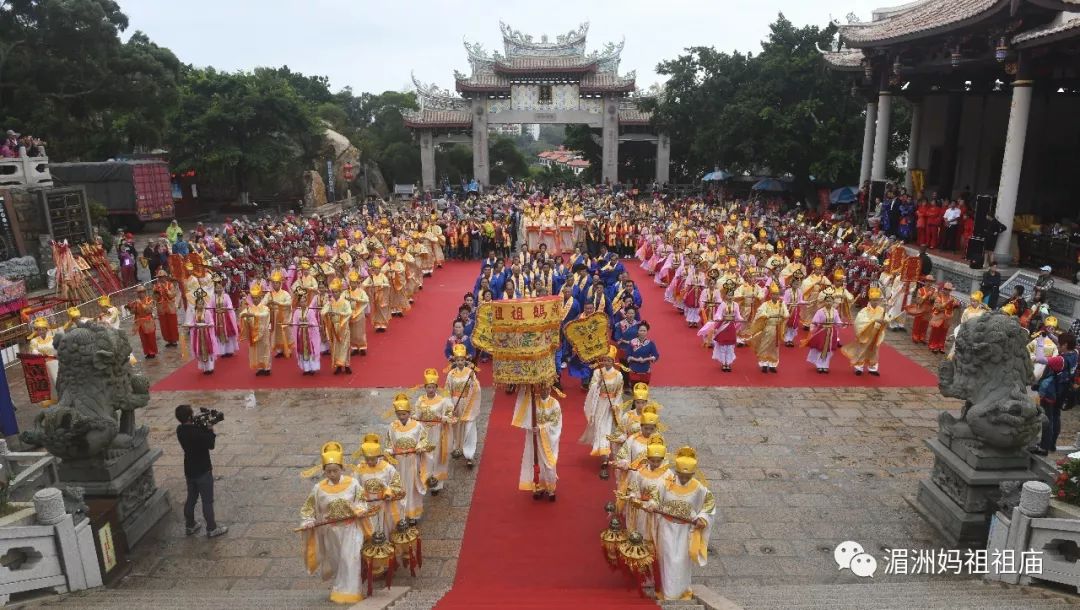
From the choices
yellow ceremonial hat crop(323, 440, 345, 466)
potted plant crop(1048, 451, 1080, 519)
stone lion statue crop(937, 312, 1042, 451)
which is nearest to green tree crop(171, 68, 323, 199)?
yellow ceremonial hat crop(323, 440, 345, 466)

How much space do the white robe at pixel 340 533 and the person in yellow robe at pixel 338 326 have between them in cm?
555

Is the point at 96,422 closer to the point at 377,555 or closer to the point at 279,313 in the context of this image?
the point at 377,555

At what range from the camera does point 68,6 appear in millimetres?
20797

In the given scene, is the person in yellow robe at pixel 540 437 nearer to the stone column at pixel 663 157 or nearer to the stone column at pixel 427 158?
the stone column at pixel 663 157

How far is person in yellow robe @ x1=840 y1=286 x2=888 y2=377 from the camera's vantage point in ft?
32.7

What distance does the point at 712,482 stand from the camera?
7117 millimetres

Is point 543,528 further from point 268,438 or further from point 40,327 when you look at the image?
point 40,327

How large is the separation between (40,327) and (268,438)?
351 centimetres

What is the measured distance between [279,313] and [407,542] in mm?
6335

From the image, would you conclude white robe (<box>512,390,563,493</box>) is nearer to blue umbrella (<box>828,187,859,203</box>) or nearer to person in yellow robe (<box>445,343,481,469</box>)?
person in yellow robe (<box>445,343,481,469</box>)

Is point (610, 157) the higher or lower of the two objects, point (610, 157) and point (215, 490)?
the higher

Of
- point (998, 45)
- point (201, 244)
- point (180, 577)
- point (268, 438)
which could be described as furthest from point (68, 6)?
point (998, 45)

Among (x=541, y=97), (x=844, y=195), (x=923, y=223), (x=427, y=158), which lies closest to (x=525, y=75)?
(x=541, y=97)

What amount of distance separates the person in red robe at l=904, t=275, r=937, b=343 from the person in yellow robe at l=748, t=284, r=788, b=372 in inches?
118
